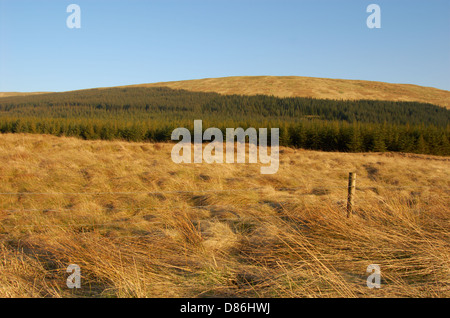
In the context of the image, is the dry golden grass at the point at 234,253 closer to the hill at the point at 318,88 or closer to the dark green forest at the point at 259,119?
the dark green forest at the point at 259,119

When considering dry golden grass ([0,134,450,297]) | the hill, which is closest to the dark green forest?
the hill

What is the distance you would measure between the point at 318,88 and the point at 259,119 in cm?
2747

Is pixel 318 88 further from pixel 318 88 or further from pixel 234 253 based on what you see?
pixel 234 253

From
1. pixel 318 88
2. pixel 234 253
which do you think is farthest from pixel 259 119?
pixel 234 253

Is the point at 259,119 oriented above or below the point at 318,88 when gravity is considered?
below

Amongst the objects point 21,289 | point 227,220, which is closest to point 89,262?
point 21,289

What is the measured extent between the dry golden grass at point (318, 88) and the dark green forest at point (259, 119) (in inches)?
250

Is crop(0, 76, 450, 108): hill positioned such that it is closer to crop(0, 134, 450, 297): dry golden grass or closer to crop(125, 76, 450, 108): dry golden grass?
crop(125, 76, 450, 108): dry golden grass

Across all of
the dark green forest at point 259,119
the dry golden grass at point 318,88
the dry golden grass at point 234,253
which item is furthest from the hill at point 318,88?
the dry golden grass at point 234,253

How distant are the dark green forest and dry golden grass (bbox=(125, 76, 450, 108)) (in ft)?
20.8

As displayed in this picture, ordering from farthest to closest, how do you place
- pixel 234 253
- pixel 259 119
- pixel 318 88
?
pixel 318 88, pixel 259 119, pixel 234 253

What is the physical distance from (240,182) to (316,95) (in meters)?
47.2

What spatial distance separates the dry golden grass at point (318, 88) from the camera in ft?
167

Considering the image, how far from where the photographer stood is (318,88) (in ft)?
184
